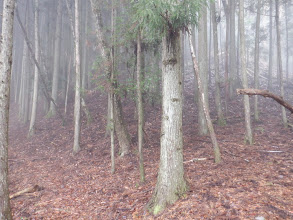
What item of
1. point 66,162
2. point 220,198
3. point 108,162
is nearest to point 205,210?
point 220,198

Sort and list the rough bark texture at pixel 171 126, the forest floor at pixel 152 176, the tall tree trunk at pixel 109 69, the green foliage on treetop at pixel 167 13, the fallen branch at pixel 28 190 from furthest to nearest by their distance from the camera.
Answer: the tall tree trunk at pixel 109 69 < the fallen branch at pixel 28 190 < the rough bark texture at pixel 171 126 < the forest floor at pixel 152 176 < the green foliage on treetop at pixel 167 13

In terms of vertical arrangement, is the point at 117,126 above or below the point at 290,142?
above

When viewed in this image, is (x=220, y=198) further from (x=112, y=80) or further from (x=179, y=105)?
(x=112, y=80)

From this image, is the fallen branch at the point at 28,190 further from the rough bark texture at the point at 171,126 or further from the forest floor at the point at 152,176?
the rough bark texture at the point at 171,126

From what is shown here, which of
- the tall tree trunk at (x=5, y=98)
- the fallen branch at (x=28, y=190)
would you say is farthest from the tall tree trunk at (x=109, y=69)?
the tall tree trunk at (x=5, y=98)

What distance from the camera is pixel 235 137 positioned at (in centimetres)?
898

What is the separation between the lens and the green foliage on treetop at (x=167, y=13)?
3.91 m

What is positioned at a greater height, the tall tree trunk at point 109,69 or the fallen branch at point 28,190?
the tall tree trunk at point 109,69

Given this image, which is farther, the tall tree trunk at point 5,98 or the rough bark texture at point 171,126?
the rough bark texture at point 171,126

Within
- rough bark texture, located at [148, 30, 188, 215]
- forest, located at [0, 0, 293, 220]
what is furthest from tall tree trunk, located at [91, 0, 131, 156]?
rough bark texture, located at [148, 30, 188, 215]

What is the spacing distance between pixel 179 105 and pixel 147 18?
1.89 metres

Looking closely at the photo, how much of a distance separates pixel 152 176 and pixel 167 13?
4.67 m

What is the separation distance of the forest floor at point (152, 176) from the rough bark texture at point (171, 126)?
0.29 metres

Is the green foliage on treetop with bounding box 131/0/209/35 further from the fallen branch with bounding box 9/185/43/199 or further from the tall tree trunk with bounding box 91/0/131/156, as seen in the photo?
the fallen branch with bounding box 9/185/43/199
